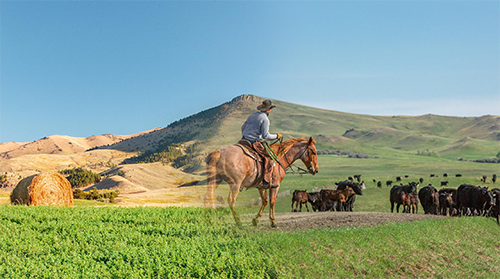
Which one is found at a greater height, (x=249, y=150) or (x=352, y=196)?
(x=249, y=150)

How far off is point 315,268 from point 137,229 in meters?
6.76

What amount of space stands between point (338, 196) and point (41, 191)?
812 inches

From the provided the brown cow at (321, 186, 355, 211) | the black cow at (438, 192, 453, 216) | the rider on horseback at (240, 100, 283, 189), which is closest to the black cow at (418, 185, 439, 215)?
the black cow at (438, 192, 453, 216)

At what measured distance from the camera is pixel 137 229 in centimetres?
1355

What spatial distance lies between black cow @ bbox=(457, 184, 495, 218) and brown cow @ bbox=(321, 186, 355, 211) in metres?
8.25

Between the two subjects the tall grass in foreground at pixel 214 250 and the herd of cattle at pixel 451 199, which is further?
the herd of cattle at pixel 451 199

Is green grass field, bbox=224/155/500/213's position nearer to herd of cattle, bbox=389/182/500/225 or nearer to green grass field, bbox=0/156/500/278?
green grass field, bbox=0/156/500/278

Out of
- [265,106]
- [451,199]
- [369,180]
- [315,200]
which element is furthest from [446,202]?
[369,180]

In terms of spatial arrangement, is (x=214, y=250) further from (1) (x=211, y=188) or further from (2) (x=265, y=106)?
(2) (x=265, y=106)

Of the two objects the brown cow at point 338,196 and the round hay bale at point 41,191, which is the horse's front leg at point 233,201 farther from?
the brown cow at point 338,196

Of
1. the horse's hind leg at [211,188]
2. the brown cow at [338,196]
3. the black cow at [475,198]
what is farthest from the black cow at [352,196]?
the horse's hind leg at [211,188]

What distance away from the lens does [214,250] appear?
9.26 m

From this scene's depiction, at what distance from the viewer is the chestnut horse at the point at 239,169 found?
338 inches

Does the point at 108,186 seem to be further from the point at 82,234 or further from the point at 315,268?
the point at 315,268
